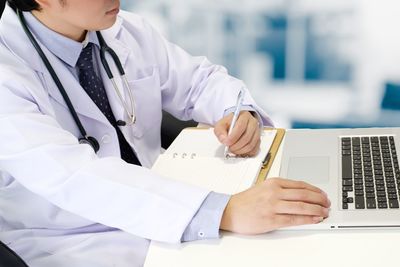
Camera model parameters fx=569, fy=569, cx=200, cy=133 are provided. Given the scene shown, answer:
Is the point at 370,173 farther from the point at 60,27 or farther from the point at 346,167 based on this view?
the point at 60,27

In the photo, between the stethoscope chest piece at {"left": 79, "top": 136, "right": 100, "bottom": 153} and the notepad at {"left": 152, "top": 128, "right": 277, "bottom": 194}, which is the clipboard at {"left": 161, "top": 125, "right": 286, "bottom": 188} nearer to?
the notepad at {"left": 152, "top": 128, "right": 277, "bottom": 194}

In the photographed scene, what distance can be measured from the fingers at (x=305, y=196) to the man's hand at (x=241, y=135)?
0.91 ft

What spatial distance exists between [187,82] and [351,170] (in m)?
0.61

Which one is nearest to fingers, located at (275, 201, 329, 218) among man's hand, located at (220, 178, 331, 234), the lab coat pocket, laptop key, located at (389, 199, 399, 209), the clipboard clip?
man's hand, located at (220, 178, 331, 234)

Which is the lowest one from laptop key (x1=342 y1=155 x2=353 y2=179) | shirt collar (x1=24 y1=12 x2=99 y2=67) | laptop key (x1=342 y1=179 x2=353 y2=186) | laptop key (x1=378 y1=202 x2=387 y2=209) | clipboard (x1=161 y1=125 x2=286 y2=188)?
clipboard (x1=161 y1=125 x2=286 y2=188)

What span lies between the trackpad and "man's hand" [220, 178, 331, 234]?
0.37 ft

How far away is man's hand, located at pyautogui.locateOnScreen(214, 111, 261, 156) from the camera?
119 cm

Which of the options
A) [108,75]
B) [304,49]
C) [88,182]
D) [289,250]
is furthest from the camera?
[304,49]

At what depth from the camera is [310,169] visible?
3.59ft

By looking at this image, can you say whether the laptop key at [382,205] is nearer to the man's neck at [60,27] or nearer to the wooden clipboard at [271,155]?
the wooden clipboard at [271,155]

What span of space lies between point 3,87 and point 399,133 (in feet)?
2.63

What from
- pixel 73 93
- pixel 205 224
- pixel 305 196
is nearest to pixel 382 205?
pixel 305 196

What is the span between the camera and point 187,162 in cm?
118

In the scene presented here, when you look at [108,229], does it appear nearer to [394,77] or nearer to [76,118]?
[76,118]
